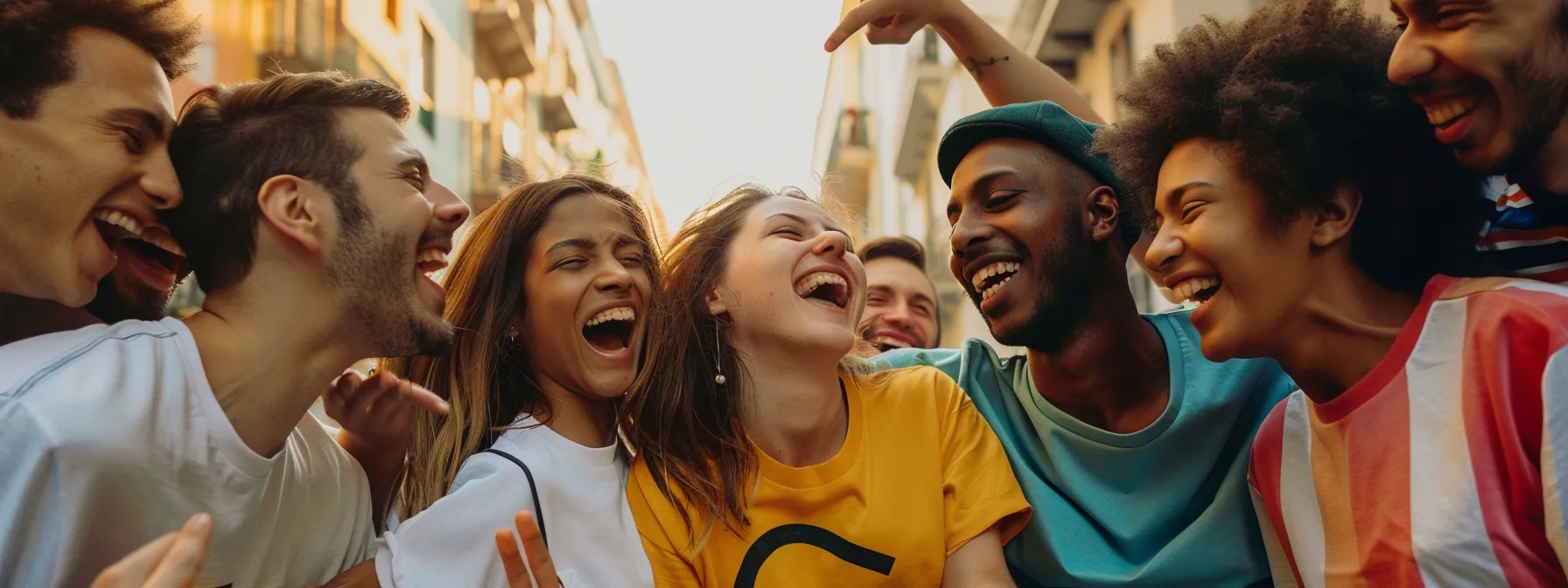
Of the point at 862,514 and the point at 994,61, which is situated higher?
the point at 994,61

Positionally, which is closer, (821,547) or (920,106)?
(821,547)

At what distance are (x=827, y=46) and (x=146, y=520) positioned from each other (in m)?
2.53

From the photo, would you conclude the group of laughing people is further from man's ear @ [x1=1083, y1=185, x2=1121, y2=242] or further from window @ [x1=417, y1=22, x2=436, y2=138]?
window @ [x1=417, y1=22, x2=436, y2=138]

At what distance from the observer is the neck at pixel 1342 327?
265cm

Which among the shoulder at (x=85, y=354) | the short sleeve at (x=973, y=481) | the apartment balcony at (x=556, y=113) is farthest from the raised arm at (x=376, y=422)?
the apartment balcony at (x=556, y=113)

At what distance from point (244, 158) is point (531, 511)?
1.15 meters

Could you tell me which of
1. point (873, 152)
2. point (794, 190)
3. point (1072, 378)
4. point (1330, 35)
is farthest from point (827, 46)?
point (873, 152)

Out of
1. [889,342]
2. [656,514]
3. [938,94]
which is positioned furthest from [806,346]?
[938,94]

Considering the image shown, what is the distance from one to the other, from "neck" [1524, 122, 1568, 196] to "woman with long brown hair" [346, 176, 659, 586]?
7.33ft

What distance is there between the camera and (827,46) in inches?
158

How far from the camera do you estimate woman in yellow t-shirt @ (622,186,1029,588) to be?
3154mm

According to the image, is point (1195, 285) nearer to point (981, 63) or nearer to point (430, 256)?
point (981, 63)

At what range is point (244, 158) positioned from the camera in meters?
2.96

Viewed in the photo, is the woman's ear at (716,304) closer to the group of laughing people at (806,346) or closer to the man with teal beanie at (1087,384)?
the group of laughing people at (806,346)
